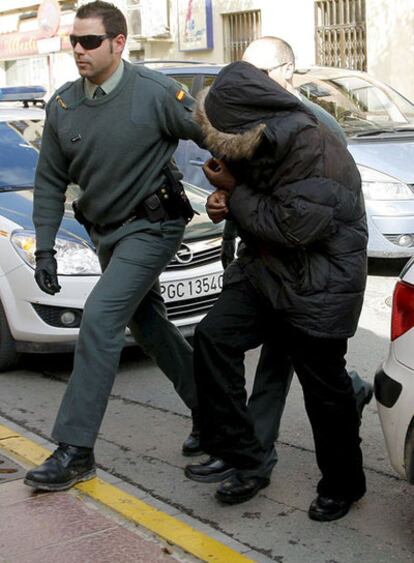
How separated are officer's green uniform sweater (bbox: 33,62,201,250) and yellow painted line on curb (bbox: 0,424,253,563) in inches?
43.2

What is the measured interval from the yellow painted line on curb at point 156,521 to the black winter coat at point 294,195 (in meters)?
0.85

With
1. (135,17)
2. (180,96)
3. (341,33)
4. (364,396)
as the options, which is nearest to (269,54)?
(180,96)

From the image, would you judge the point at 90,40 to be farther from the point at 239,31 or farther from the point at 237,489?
the point at 239,31

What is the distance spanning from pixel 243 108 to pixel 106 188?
96cm

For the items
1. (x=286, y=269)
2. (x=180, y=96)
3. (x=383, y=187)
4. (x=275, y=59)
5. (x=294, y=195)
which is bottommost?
(x=383, y=187)

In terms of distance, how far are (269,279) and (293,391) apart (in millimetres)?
2158

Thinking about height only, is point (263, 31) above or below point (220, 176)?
below

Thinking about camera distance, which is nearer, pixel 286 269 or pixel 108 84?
pixel 286 269

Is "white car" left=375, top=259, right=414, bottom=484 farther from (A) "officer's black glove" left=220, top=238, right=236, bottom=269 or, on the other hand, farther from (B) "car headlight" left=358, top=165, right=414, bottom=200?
(B) "car headlight" left=358, top=165, right=414, bottom=200

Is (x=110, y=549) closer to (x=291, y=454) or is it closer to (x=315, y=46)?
(x=291, y=454)

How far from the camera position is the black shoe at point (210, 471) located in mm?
4555

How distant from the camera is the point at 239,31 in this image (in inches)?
848

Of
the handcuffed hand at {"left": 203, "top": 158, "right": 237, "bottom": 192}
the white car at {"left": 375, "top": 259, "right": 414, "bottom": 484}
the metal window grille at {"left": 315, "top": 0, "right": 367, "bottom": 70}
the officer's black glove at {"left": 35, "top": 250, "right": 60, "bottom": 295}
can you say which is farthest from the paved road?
the metal window grille at {"left": 315, "top": 0, "right": 367, "bottom": 70}

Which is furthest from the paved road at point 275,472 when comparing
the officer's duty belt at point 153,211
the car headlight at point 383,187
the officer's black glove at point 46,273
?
the car headlight at point 383,187
